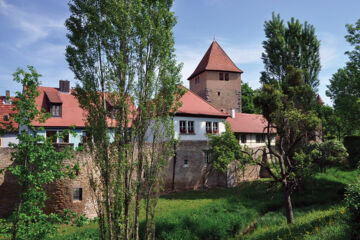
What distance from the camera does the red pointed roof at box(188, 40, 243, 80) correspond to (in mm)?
32625

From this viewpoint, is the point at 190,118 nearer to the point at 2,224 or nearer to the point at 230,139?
the point at 230,139

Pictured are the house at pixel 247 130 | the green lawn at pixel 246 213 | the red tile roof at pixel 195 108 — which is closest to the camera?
the green lawn at pixel 246 213

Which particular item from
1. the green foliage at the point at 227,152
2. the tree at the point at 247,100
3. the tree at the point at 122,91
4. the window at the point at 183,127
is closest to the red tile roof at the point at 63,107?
the window at the point at 183,127

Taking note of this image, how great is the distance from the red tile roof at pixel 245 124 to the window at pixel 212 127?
128 inches

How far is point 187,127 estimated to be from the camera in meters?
23.9

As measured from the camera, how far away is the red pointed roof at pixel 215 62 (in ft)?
107

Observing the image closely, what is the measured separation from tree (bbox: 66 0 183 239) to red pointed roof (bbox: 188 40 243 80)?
72.0ft

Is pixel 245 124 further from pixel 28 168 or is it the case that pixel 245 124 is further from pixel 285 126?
pixel 28 168

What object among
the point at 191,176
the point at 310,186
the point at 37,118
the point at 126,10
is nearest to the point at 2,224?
the point at 37,118

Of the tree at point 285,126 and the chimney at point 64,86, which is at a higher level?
the chimney at point 64,86

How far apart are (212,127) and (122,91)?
16.2 m

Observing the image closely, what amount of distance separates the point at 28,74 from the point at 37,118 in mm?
1349

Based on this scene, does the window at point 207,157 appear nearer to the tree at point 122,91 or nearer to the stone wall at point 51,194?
the stone wall at point 51,194

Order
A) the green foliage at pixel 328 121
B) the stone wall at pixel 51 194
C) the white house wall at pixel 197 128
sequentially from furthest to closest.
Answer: the green foliage at pixel 328 121 < the white house wall at pixel 197 128 < the stone wall at pixel 51 194
